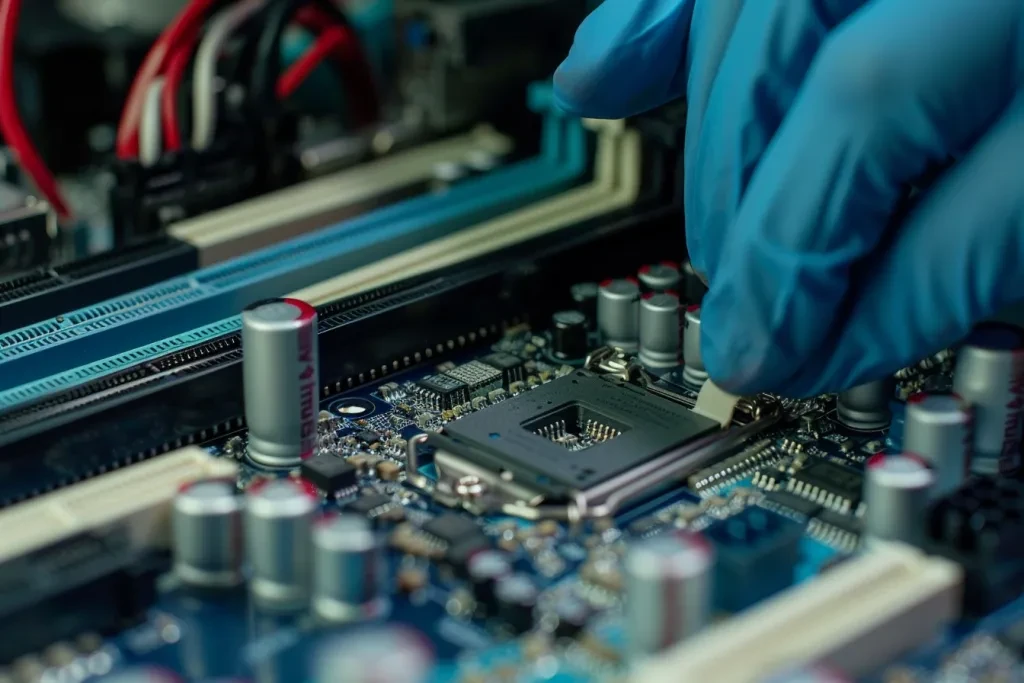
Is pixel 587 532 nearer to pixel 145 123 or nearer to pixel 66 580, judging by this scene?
pixel 66 580

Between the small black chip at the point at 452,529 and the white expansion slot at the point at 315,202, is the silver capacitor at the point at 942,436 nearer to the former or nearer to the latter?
the small black chip at the point at 452,529

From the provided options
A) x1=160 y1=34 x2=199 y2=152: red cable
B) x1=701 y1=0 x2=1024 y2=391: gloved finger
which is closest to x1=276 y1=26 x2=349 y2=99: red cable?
x1=160 y1=34 x2=199 y2=152: red cable

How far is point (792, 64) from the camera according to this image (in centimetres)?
279

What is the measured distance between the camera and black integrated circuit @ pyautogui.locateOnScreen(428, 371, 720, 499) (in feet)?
8.93

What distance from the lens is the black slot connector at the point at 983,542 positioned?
92.2 inches

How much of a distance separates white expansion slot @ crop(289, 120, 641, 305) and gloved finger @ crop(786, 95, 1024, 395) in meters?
1.01

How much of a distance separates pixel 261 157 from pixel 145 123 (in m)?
0.30

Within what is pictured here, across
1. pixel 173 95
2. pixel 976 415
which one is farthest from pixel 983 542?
pixel 173 95

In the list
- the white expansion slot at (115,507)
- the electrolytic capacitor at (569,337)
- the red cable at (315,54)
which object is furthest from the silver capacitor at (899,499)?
the red cable at (315,54)

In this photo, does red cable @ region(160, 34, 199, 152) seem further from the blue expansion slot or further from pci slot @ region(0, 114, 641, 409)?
pci slot @ region(0, 114, 641, 409)

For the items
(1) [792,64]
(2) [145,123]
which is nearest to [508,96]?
(2) [145,123]

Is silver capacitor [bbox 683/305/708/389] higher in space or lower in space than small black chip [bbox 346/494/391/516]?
higher

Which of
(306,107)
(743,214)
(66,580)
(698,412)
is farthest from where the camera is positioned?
(306,107)

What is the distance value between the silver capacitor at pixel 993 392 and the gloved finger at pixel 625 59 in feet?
2.75
